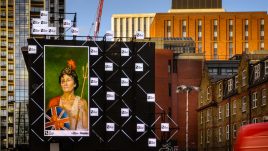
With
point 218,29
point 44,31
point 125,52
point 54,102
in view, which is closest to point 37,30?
Answer: point 44,31

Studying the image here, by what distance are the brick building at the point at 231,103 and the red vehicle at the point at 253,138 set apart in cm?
4419

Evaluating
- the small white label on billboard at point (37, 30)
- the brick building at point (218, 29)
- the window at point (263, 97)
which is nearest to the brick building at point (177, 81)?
the window at point (263, 97)

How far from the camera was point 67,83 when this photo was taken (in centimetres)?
5866

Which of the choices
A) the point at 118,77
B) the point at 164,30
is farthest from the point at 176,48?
the point at 118,77

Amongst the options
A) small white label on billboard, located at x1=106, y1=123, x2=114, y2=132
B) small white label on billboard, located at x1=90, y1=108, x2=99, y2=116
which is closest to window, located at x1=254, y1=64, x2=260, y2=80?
small white label on billboard, located at x1=106, y1=123, x2=114, y2=132

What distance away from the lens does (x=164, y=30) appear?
609 ft

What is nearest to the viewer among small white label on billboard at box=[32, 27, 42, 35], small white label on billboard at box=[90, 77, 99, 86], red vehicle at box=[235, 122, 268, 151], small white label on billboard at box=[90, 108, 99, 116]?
red vehicle at box=[235, 122, 268, 151]

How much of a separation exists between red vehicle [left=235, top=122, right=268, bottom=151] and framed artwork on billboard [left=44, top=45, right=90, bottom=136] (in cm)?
3759

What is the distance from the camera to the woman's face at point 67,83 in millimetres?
58500

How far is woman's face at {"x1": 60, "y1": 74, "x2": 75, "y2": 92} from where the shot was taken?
58.5 meters

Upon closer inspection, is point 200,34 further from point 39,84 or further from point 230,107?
point 39,84

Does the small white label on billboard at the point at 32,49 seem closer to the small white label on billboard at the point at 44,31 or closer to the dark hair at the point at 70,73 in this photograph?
the small white label on billboard at the point at 44,31

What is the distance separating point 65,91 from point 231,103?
28.4m

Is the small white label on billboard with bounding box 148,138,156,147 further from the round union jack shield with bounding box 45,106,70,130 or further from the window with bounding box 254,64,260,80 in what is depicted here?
the window with bounding box 254,64,260,80
